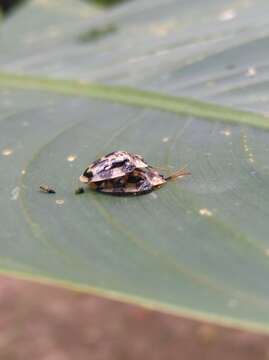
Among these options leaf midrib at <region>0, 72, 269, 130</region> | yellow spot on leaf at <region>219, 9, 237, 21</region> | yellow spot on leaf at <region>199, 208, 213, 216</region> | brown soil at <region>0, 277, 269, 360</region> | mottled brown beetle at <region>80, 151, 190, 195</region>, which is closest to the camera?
yellow spot on leaf at <region>199, 208, 213, 216</region>

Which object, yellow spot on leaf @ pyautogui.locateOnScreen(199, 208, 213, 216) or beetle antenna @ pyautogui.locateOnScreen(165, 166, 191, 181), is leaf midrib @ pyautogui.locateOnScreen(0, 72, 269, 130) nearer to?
beetle antenna @ pyautogui.locateOnScreen(165, 166, 191, 181)

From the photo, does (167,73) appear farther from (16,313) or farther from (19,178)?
(16,313)

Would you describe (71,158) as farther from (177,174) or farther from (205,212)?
(205,212)

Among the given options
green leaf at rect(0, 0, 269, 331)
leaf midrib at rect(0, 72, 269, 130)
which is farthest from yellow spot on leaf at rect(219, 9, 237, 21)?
leaf midrib at rect(0, 72, 269, 130)

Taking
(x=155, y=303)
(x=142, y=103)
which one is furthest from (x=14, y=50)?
(x=155, y=303)

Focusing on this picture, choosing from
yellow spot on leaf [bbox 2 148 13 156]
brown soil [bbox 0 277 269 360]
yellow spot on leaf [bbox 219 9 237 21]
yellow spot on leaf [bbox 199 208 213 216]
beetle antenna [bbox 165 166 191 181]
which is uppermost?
yellow spot on leaf [bbox 219 9 237 21]
